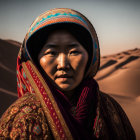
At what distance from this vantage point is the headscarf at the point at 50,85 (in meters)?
1.38

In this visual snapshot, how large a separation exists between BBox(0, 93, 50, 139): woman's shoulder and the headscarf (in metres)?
0.06

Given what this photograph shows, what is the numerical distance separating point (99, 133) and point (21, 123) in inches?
28.5

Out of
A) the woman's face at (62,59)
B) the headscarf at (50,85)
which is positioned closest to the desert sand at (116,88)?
the headscarf at (50,85)

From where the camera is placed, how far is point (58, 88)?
62.2 inches

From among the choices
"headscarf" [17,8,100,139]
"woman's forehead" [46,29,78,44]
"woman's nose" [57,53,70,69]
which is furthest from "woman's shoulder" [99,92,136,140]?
"woman's forehead" [46,29,78,44]

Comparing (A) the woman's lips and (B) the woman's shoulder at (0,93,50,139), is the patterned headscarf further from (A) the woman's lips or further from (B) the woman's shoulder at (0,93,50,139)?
(B) the woman's shoulder at (0,93,50,139)

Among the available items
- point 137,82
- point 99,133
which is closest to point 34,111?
point 99,133

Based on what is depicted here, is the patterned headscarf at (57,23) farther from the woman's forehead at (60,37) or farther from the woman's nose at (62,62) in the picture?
the woman's nose at (62,62)

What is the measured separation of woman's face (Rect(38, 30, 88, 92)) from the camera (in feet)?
5.05

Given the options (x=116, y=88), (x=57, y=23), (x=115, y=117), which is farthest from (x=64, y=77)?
(x=116, y=88)

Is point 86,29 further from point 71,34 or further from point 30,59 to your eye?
point 30,59

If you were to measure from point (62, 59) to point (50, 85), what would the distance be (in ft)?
0.84

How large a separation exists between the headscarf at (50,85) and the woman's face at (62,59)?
8 centimetres

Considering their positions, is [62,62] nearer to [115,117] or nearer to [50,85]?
[50,85]
